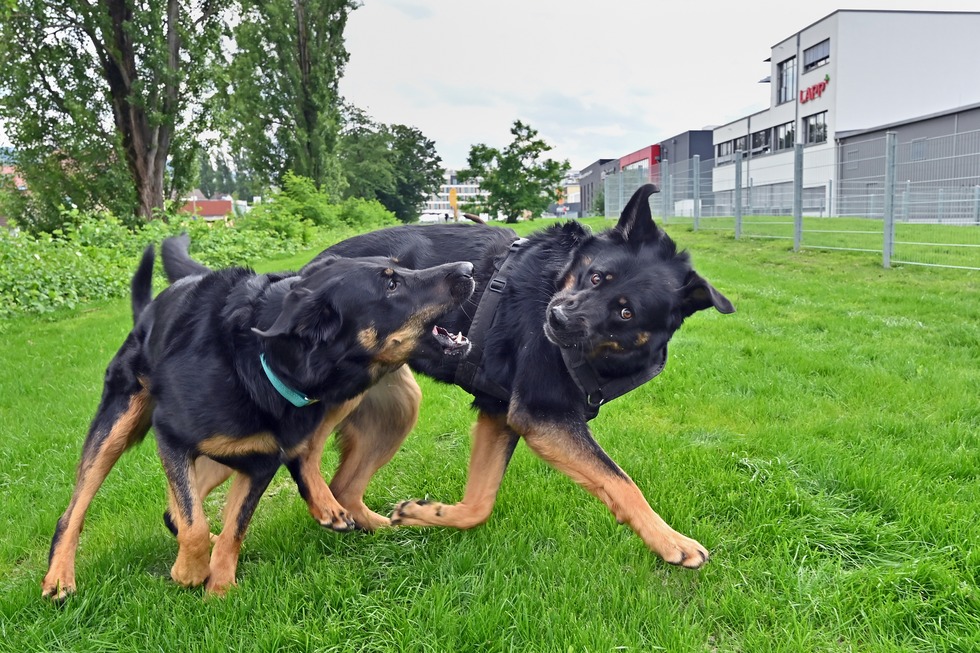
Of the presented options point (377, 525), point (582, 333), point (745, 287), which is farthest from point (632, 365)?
point (745, 287)

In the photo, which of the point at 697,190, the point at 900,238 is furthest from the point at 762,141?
the point at 900,238

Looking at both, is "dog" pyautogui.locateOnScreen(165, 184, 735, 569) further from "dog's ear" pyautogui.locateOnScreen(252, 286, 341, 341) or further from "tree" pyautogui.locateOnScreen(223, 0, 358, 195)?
"tree" pyautogui.locateOnScreen(223, 0, 358, 195)

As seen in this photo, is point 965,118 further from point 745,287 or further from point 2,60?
point 2,60

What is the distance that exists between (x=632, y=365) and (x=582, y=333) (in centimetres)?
42

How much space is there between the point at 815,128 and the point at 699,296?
1825 inches

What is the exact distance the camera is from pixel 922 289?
985cm

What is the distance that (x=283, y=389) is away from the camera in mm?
2852

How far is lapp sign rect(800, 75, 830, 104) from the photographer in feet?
135

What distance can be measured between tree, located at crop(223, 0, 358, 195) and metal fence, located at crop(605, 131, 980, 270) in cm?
2148

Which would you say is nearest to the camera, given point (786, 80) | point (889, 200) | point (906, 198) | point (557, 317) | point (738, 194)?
point (557, 317)

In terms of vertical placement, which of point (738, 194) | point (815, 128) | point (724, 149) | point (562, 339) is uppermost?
point (724, 149)

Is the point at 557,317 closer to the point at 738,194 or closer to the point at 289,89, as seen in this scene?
the point at 738,194

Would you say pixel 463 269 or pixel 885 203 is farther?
pixel 885 203

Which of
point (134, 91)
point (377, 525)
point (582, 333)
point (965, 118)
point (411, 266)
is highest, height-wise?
point (134, 91)
